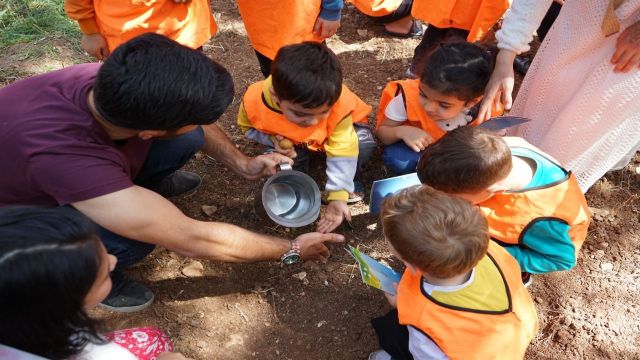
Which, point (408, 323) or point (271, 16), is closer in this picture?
point (408, 323)

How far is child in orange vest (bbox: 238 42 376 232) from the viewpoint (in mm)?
2328

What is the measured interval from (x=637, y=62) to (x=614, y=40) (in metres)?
0.14

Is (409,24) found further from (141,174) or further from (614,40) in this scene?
(141,174)

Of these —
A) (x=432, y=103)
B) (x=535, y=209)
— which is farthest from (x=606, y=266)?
(x=432, y=103)

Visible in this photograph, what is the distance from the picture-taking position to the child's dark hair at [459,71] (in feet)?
8.18

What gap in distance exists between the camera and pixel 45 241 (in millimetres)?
1251

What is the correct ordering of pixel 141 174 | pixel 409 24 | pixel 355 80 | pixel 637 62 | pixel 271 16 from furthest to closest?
1. pixel 409 24
2. pixel 355 80
3. pixel 271 16
4. pixel 141 174
5. pixel 637 62

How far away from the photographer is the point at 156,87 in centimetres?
171

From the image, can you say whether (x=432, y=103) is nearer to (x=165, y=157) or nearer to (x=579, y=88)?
(x=579, y=88)

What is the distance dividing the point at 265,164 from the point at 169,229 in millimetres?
773

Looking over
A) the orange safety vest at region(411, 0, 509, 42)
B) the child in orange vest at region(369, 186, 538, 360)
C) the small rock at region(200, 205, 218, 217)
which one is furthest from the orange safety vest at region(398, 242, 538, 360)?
the orange safety vest at region(411, 0, 509, 42)

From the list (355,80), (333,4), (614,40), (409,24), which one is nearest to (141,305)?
(333,4)

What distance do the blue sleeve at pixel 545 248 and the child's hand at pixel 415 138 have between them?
0.74 metres

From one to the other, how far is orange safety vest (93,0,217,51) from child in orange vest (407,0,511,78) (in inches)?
56.9
